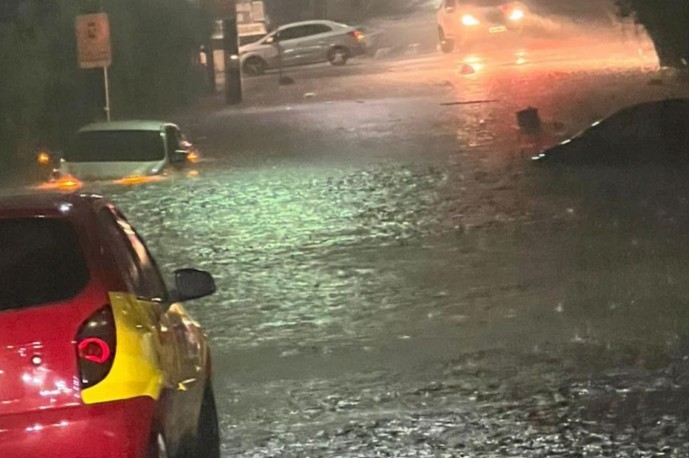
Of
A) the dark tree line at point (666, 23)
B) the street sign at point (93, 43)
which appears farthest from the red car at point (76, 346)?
the dark tree line at point (666, 23)

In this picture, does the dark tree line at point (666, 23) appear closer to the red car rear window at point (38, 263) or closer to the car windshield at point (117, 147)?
the car windshield at point (117, 147)

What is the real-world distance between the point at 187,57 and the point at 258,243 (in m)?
27.9

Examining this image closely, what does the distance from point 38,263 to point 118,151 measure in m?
16.8

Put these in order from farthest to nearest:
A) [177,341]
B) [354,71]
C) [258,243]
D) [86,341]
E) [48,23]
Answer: [354,71] → [48,23] → [258,243] → [177,341] → [86,341]

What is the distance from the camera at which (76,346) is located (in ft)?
17.3

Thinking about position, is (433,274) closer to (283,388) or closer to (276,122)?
(283,388)

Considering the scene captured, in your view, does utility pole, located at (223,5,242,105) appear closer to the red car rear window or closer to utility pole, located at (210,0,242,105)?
utility pole, located at (210,0,242,105)

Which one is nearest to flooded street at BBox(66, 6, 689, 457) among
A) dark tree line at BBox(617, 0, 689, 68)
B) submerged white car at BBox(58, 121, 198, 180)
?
submerged white car at BBox(58, 121, 198, 180)

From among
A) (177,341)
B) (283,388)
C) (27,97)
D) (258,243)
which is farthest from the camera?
(27,97)

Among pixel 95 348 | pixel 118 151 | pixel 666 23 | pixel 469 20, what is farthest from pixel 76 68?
pixel 95 348

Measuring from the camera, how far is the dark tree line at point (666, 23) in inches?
1388

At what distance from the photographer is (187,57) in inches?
1741

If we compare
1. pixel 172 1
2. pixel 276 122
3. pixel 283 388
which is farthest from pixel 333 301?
pixel 172 1

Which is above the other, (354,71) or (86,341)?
(86,341)
